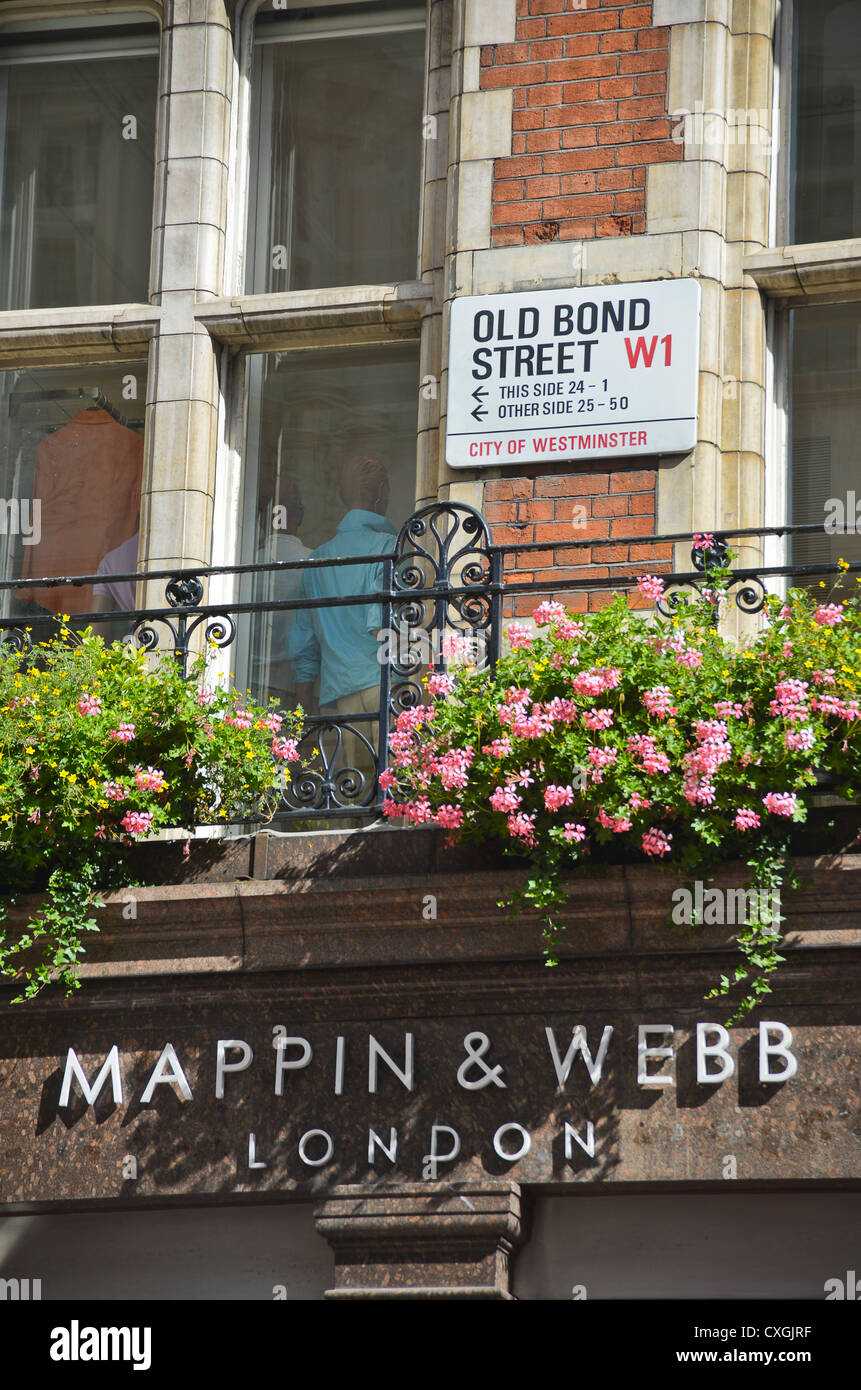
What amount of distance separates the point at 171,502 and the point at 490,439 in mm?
1484

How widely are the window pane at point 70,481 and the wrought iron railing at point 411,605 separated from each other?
31.6 inches

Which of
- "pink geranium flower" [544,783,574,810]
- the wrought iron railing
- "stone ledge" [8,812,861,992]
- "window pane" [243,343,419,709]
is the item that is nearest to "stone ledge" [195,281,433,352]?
"window pane" [243,343,419,709]

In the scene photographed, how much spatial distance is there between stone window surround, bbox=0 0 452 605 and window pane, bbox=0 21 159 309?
0.96 feet

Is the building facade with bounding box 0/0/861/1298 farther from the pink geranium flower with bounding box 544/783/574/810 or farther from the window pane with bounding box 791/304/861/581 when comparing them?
the pink geranium flower with bounding box 544/783/574/810

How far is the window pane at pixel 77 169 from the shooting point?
990 centimetres

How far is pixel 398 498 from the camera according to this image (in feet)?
29.9

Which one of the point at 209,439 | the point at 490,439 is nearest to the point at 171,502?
the point at 209,439

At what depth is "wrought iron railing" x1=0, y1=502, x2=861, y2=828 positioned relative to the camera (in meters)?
7.66

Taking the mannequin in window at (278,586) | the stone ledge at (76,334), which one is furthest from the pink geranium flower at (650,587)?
the stone ledge at (76,334)

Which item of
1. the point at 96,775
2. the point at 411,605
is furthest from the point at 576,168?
the point at 96,775

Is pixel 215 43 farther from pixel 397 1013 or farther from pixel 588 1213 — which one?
pixel 588 1213

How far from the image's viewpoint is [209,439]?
926 cm

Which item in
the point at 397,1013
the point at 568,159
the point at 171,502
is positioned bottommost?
the point at 397,1013

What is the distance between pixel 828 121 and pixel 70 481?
3699 mm
